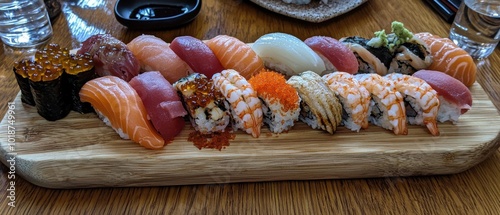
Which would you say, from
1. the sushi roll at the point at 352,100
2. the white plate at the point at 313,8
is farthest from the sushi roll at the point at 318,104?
the white plate at the point at 313,8

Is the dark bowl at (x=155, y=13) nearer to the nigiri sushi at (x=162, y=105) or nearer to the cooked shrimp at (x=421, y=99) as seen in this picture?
the nigiri sushi at (x=162, y=105)

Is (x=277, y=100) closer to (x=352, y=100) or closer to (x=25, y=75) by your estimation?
(x=352, y=100)

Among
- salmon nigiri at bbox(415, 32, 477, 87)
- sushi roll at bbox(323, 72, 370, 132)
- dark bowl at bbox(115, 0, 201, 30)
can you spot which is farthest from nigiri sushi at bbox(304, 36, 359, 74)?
dark bowl at bbox(115, 0, 201, 30)

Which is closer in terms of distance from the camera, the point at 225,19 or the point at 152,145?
the point at 152,145

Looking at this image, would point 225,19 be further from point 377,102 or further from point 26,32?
point 377,102

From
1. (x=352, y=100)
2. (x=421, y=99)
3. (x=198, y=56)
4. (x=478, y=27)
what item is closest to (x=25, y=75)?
(x=198, y=56)

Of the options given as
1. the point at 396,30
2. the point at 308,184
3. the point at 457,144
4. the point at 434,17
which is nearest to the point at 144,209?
the point at 308,184
